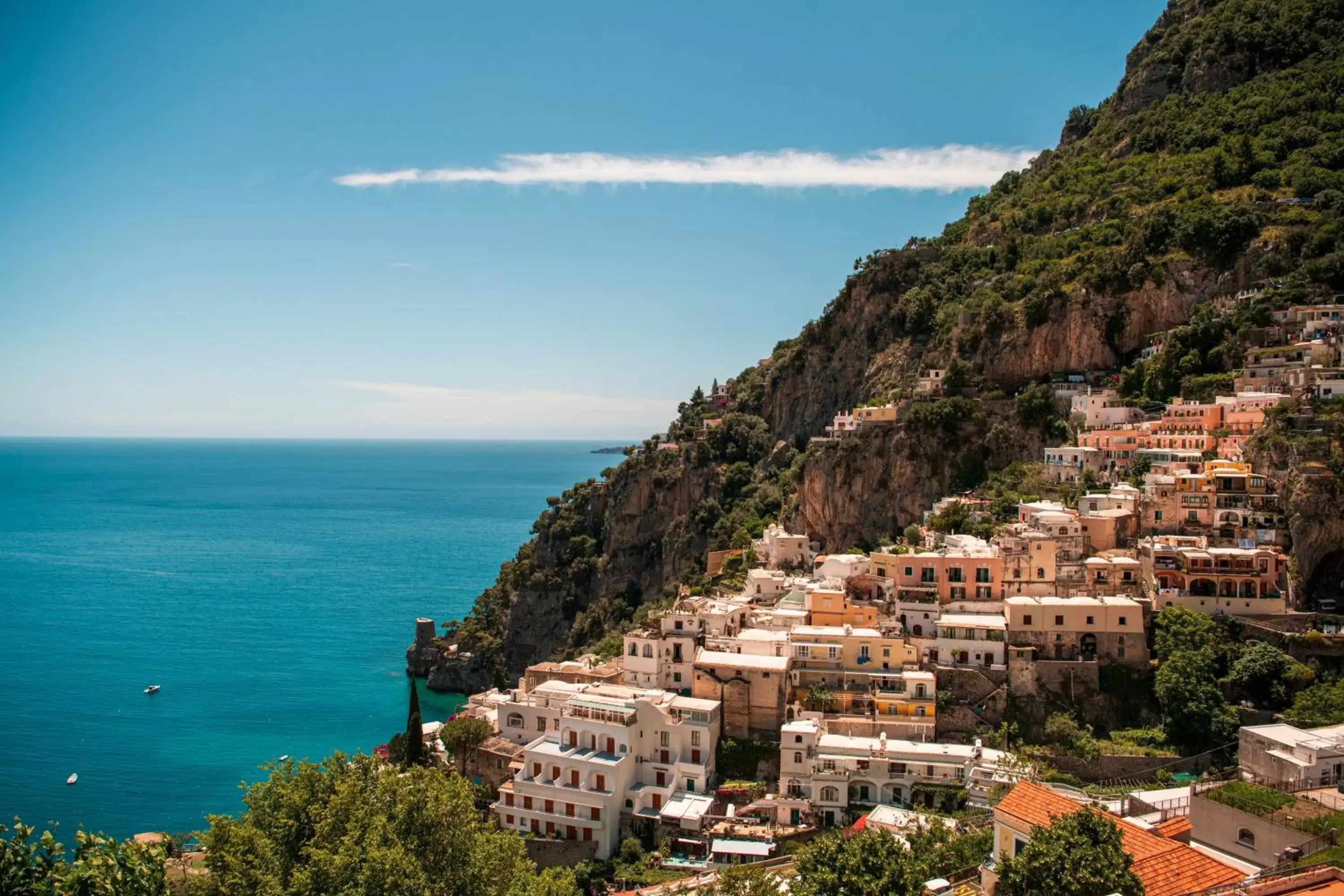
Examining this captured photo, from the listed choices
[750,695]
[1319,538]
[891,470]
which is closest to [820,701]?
[750,695]

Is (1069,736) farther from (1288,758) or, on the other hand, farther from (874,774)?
(1288,758)

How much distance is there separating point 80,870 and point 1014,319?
52718mm

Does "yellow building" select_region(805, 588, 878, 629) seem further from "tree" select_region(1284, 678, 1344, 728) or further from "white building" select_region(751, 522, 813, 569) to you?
"white building" select_region(751, 522, 813, 569)

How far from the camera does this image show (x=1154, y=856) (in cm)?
1745

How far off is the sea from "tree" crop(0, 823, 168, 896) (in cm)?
1448

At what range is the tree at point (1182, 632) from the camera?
32.4 metres

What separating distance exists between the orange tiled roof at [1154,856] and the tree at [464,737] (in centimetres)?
2059

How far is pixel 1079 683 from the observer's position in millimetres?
32875

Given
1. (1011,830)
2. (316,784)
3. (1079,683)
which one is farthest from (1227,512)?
(316,784)

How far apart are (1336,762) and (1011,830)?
8.70 m

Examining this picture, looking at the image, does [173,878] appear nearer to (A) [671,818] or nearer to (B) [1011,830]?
(A) [671,818]

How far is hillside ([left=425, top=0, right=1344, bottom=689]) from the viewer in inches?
2094

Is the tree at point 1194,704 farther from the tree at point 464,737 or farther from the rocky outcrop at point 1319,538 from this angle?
the tree at point 464,737

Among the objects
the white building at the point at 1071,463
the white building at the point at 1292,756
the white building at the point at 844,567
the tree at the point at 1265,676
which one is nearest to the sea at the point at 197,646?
the white building at the point at 844,567
